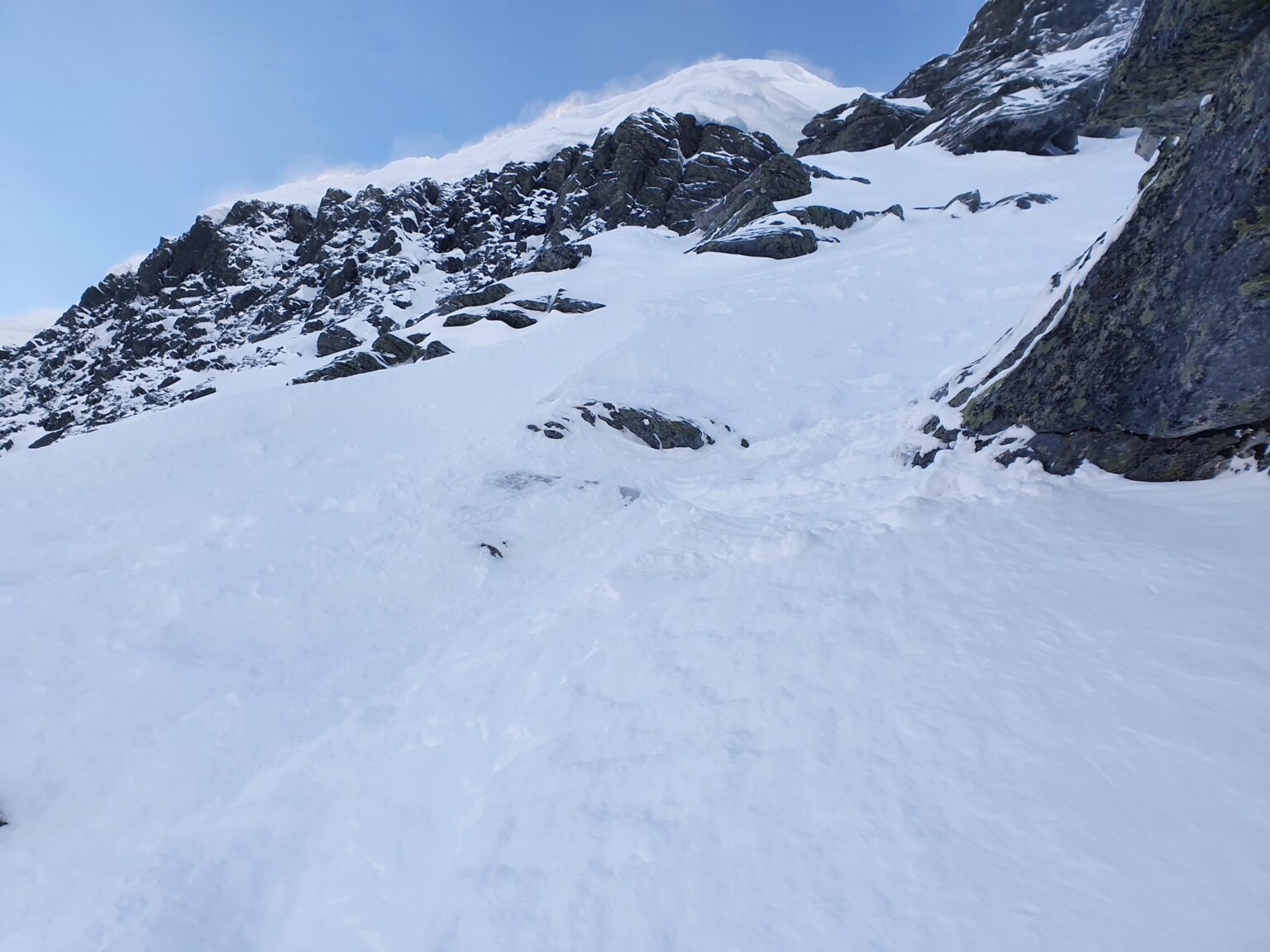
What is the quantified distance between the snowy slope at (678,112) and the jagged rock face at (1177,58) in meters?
56.0

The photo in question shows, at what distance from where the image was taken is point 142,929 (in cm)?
315

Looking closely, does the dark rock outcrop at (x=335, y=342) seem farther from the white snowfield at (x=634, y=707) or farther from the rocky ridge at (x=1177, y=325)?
the rocky ridge at (x=1177, y=325)

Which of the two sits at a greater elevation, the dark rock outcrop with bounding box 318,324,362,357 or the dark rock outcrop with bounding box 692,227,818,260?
the dark rock outcrop with bounding box 318,324,362,357

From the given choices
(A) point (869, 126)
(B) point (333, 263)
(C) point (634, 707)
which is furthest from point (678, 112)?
(C) point (634, 707)

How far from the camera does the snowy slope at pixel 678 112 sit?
2245 inches

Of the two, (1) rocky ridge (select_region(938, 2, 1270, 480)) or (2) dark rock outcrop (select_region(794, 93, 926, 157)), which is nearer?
(1) rocky ridge (select_region(938, 2, 1270, 480))

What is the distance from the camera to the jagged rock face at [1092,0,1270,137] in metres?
4.37

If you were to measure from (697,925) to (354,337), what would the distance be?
43.6 m

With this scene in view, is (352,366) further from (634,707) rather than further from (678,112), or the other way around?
(678,112)

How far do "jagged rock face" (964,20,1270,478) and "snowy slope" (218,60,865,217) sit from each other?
5706 centimetres

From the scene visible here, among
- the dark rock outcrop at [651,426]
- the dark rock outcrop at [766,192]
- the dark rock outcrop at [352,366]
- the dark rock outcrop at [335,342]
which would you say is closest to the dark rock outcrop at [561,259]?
the dark rock outcrop at [766,192]

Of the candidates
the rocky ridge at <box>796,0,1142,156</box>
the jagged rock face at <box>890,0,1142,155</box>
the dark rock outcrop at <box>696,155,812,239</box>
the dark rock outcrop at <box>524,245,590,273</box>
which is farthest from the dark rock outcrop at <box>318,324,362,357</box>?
the jagged rock face at <box>890,0,1142,155</box>

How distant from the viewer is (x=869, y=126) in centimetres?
4347

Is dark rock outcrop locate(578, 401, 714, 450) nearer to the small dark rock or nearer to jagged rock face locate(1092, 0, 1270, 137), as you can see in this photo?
jagged rock face locate(1092, 0, 1270, 137)
